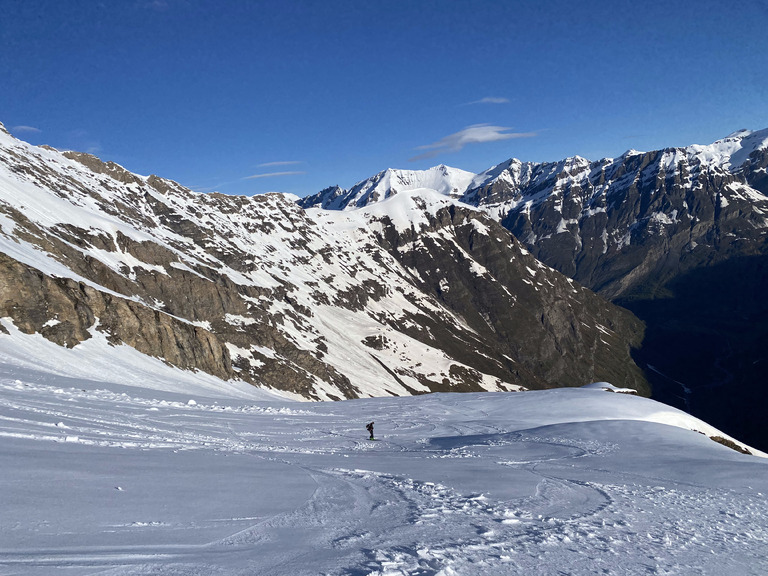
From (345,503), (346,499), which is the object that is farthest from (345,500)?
(345,503)

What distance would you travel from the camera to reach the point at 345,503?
12953mm

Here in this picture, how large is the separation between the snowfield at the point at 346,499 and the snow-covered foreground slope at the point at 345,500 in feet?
0.20

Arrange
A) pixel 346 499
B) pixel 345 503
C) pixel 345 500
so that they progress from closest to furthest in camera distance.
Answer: pixel 345 503 < pixel 345 500 < pixel 346 499

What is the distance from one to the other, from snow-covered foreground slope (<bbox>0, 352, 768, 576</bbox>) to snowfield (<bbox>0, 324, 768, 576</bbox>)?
6 centimetres

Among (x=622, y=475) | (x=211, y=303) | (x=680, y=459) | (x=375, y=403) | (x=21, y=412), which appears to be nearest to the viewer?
(x=622, y=475)

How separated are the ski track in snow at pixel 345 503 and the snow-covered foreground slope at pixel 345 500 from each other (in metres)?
0.05

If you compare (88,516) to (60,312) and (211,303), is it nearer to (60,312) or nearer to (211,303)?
(60,312)

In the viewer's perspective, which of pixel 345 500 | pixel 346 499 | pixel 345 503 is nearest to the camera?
pixel 345 503

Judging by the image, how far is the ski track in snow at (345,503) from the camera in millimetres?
8828

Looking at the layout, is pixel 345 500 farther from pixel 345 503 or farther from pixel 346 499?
pixel 345 503

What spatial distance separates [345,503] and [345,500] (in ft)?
0.96

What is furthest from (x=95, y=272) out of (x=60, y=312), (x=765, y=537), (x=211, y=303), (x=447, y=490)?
(x=765, y=537)

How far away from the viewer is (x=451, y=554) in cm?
962

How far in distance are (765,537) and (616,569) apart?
17.6ft
